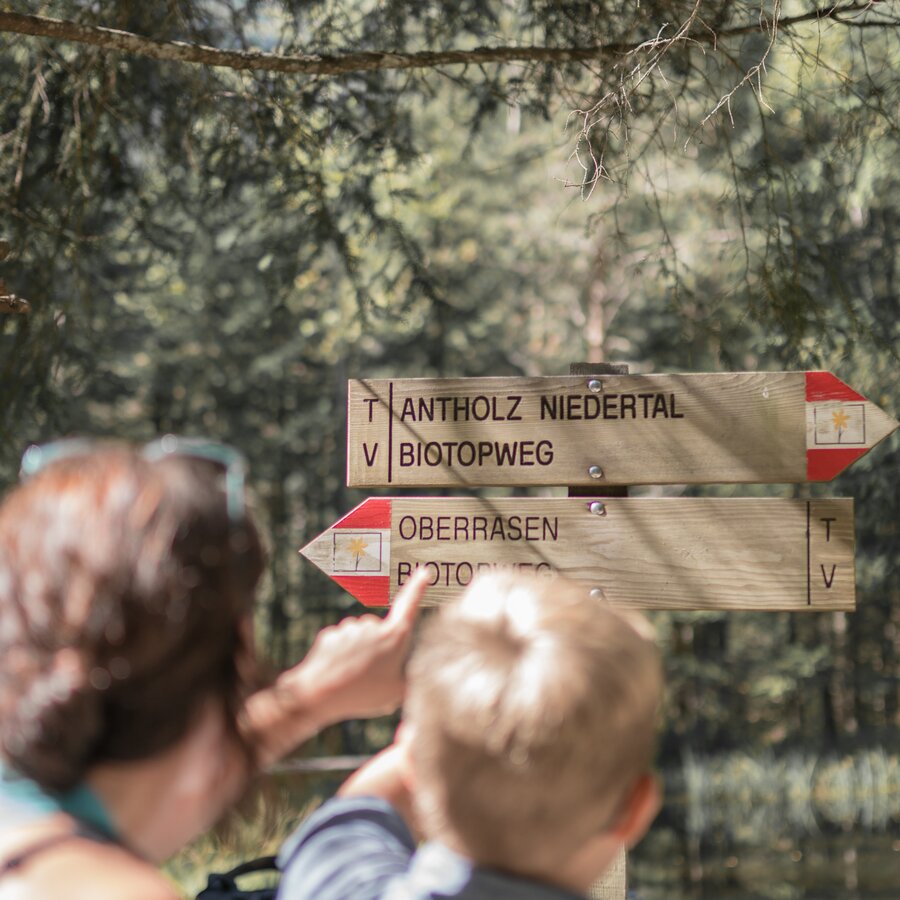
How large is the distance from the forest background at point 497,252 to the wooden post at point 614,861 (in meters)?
0.49

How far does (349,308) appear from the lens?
10.5 meters

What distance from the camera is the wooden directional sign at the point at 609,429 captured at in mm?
2414

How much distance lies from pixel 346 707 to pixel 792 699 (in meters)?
15.1

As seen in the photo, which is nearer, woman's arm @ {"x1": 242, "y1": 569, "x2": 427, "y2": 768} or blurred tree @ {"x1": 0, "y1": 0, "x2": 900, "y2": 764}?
woman's arm @ {"x1": 242, "y1": 569, "x2": 427, "y2": 768}

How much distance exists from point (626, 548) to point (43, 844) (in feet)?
6.01

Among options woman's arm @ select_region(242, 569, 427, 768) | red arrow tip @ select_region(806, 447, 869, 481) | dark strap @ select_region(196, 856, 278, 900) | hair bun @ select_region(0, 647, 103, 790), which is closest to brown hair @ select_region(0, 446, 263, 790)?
hair bun @ select_region(0, 647, 103, 790)

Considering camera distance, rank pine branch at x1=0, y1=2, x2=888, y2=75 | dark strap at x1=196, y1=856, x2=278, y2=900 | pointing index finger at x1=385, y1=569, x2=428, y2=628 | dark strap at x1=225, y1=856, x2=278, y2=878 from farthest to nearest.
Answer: pine branch at x1=0, y1=2, x2=888, y2=75, dark strap at x1=225, y1=856, x2=278, y2=878, dark strap at x1=196, y1=856, x2=278, y2=900, pointing index finger at x1=385, y1=569, x2=428, y2=628

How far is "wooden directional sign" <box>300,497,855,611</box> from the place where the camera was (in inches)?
94.4

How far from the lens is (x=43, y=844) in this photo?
0.75 metres

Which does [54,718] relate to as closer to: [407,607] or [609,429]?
[407,607]

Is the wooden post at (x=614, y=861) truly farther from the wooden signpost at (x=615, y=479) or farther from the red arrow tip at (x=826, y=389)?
the red arrow tip at (x=826, y=389)

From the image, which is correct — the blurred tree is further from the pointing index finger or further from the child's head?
the child's head

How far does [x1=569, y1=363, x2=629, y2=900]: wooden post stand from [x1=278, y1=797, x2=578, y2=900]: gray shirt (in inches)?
55.0

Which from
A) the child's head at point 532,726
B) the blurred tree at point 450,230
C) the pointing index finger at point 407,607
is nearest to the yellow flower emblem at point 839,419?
the blurred tree at point 450,230
